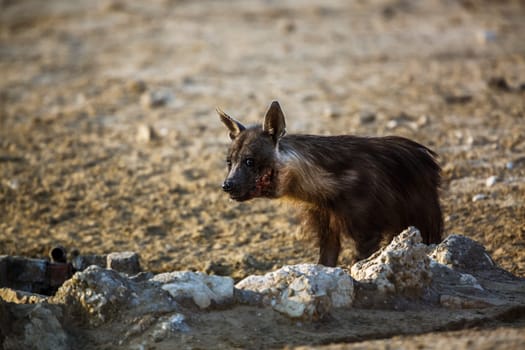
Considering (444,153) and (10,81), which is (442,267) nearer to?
(444,153)

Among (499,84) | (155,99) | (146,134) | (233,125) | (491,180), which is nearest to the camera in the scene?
(233,125)

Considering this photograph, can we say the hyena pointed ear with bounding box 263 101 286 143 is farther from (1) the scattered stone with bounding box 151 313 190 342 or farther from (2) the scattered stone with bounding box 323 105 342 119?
(2) the scattered stone with bounding box 323 105 342 119

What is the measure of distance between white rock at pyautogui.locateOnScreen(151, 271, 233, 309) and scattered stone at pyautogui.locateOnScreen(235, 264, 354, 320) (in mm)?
142

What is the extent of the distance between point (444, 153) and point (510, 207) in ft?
4.26

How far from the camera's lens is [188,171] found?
862 cm

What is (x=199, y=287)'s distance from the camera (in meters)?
4.67

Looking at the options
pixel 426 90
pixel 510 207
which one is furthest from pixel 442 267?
pixel 426 90

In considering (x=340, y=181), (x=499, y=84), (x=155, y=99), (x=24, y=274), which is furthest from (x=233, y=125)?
(x=499, y=84)

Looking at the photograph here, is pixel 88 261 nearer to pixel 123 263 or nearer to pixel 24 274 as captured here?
pixel 123 263

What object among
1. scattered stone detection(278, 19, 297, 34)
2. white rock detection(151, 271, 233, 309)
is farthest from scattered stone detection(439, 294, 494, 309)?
scattered stone detection(278, 19, 297, 34)

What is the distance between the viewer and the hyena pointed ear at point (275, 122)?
5.94 meters

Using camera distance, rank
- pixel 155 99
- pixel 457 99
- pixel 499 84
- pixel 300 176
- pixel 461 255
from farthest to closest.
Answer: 1. pixel 155 99
2. pixel 499 84
3. pixel 457 99
4. pixel 300 176
5. pixel 461 255

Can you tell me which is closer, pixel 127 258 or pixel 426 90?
pixel 127 258

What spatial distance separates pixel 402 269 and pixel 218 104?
5956 mm
